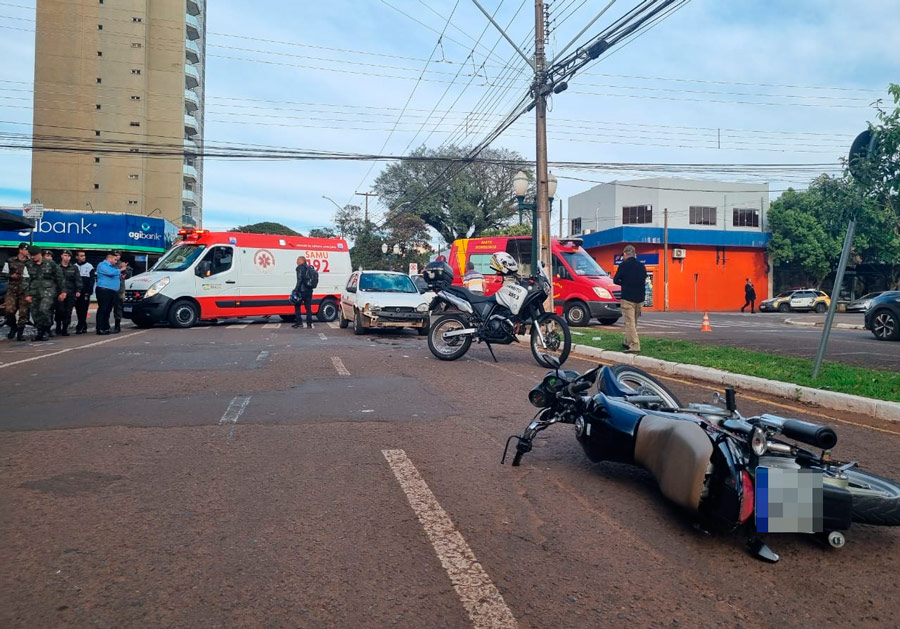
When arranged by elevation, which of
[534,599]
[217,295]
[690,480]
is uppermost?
[217,295]

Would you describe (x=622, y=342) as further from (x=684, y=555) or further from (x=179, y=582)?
(x=179, y=582)

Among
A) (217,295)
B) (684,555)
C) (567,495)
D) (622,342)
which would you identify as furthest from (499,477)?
(217,295)

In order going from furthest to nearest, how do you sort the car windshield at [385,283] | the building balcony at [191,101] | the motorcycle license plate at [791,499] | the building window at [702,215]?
the building balcony at [191,101], the building window at [702,215], the car windshield at [385,283], the motorcycle license plate at [791,499]

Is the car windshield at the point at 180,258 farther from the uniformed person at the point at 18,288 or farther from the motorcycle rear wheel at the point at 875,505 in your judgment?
the motorcycle rear wheel at the point at 875,505

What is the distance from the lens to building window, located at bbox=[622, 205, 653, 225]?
150 feet

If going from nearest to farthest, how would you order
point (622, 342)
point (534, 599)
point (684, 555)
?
point (534, 599) < point (684, 555) < point (622, 342)

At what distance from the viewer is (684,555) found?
3350mm

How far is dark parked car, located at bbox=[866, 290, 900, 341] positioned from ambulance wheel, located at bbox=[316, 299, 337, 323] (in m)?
14.3

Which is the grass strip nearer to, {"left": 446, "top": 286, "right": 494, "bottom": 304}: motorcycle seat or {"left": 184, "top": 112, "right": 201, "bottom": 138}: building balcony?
{"left": 446, "top": 286, "right": 494, "bottom": 304}: motorcycle seat

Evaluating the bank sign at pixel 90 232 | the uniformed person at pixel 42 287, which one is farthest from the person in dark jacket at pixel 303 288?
the bank sign at pixel 90 232

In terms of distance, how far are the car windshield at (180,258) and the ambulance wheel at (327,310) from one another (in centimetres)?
420

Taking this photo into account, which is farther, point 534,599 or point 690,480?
point 690,480

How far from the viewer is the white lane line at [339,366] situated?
910cm

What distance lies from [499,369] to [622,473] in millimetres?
5202
